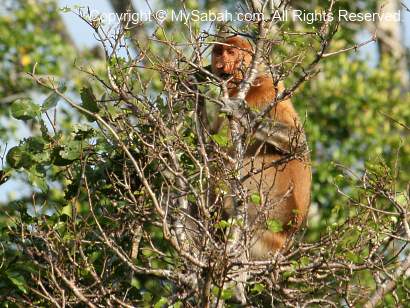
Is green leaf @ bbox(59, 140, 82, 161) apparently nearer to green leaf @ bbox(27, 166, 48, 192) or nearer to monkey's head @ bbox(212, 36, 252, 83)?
green leaf @ bbox(27, 166, 48, 192)

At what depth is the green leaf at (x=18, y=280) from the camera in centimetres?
506

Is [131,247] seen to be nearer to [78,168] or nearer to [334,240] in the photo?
[78,168]

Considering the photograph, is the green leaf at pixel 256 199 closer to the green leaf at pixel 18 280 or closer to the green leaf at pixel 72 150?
the green leaf at pixel 72 150

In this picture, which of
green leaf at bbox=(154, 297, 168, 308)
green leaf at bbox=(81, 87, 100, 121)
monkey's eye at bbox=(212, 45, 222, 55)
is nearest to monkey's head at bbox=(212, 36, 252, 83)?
monkey's eye at bbox=(212, 45, 222, 55)

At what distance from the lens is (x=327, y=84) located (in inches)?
417

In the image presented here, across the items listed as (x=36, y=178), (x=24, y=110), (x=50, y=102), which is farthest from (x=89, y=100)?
(x=36, y=178)

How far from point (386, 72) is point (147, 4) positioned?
671cm

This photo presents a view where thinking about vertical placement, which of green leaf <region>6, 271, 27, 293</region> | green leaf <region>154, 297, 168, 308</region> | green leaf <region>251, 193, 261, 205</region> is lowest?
green leaf <region>154, 297, 168, 308</region>

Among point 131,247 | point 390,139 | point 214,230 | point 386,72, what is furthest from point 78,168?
point 386,72

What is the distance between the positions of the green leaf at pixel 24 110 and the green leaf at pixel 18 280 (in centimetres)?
85

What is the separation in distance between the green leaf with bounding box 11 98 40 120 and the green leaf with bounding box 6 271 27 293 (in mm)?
846

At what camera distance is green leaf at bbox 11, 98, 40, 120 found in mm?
5422

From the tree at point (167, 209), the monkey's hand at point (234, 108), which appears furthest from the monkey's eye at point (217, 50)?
the monkey's hand at point (234, 108)

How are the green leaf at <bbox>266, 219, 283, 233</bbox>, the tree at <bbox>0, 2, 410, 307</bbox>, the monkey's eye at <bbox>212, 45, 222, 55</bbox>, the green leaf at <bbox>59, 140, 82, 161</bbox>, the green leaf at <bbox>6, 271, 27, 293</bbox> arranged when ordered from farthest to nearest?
the monkey's eye at <bbox>212, 45, 222, 55</bbox> → the green leaf at <bbox>59, 140, 82, 161</bbox> → the green leaf at <bbox>6, 271, 27, 293</bbox> → the green leaf at <bbox>266, 219, 283, 233</bbox> → the tree at <bbox>0, 2, 410, 307</bbox>
